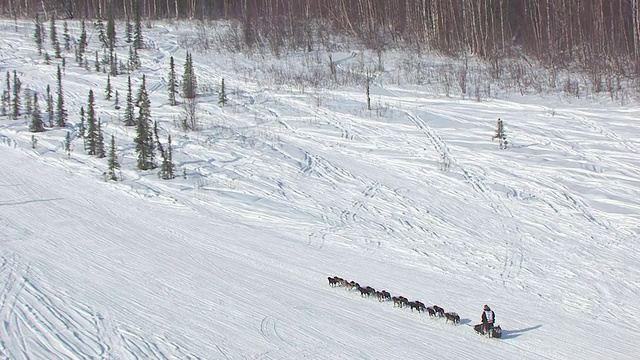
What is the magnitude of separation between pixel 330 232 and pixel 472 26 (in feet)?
76.9

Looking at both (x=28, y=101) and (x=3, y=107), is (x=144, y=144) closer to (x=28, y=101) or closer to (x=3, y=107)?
(x=28, y=101)

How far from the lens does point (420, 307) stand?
12258mm

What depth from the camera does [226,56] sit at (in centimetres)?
3666

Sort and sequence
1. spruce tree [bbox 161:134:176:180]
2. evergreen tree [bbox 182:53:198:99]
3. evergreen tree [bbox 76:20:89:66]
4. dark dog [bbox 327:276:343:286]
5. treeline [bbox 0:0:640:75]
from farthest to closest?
evergreen tree [bbox 76:20:89:66] < treeline [bbox 0:0:640:75] < evergreen tree [bbox 182:53:198:99] < spruce tree [bbox 161:134:176:180] < dark dog [bbox 327:276:343:286]

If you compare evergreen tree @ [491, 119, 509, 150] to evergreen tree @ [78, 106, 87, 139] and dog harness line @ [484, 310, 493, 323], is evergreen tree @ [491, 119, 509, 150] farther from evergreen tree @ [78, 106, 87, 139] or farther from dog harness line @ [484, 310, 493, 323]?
evergreen tree @ [78, 106, 87, 139]

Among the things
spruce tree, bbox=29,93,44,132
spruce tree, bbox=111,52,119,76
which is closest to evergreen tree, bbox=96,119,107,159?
spruce tree, bbox=29,93,44,132

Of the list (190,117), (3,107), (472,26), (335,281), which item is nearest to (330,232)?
(335,281)

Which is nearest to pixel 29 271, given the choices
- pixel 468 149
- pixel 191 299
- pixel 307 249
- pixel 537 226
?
pixel 191 299

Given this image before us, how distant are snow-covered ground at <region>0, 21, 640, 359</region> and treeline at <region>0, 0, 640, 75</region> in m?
8.37

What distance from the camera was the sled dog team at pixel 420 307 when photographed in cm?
1120

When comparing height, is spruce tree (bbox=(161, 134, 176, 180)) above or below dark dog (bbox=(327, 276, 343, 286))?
above

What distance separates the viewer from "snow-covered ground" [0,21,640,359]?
1140cm

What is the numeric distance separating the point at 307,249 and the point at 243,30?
2692cm

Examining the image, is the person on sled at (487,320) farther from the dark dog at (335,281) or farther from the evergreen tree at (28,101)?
the evergreen tree at (28,101)
